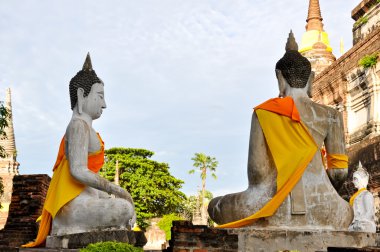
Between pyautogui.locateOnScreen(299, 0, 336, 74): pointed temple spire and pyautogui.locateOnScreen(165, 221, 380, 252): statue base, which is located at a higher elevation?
pyautogui.locateOnScreen(299, 0, 336, 74): pointed temple spire

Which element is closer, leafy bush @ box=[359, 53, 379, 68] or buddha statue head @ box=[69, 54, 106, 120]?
buddha statue head @ box=[69, 54, 106, 120]

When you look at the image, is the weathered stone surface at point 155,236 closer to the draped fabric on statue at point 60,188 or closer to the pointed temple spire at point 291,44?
the draped fabric on statue at point 60,188

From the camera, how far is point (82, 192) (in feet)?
21.4

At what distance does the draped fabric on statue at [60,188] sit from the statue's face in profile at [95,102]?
0.31 m

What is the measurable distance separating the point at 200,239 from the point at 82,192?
1.80 m

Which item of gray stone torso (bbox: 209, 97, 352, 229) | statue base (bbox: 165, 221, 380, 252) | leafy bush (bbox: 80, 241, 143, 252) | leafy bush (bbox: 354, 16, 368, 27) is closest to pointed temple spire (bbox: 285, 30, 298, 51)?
gray stone torso (bbox: 209, 97, 352, 229)

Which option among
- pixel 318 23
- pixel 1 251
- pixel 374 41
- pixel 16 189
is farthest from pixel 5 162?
pixel 1 251

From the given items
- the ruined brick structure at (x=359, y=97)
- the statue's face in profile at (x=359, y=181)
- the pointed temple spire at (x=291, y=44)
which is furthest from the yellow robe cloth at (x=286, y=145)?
the ruined brick structure at (x=359, y=97)

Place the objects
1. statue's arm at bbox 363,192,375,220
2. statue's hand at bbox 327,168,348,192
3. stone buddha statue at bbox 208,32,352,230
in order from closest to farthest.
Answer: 1. stone buddha statue at bbox 208,32,352,230
2. statue's hand at bbox 327,168,348,192
3. statue's arm at bbox 363,192,375,220

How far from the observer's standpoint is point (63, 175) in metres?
6.62

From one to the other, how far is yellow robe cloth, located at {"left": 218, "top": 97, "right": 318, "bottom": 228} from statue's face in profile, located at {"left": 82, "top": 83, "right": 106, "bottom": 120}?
6.48ft

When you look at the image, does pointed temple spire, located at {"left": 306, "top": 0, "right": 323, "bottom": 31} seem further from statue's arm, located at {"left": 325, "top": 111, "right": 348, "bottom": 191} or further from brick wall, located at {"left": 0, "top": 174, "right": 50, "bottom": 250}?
statue's arm, located at {"left": 325, "top": 111, "right": 348, "bottom": 191}

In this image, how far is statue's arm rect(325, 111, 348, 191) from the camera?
6395mm

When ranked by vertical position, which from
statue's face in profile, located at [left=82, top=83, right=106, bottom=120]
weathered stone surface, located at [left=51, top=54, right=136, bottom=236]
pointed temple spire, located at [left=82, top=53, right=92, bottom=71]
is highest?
pointed temple spire, located at [left=82, top=53, right=92, bottom=71]
